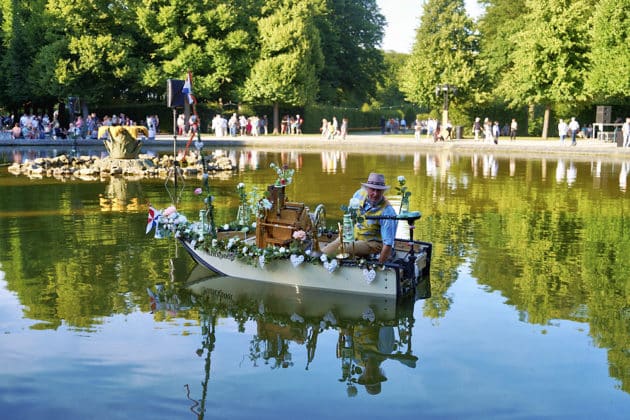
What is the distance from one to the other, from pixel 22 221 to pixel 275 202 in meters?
7.38

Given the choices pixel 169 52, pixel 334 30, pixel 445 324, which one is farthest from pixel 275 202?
pixel 334 30

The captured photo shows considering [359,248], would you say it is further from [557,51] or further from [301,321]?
[557,51]

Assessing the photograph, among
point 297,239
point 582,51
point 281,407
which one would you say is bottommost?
point 281,407

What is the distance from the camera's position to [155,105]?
2124 inches

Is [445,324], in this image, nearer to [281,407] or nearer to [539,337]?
[539,337]

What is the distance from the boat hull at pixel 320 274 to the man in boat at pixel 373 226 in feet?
0.78

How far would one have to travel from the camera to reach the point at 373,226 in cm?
980

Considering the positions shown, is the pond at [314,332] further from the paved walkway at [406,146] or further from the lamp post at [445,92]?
the lamp post at [445,92]

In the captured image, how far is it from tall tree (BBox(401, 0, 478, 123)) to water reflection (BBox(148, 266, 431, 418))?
3951cm

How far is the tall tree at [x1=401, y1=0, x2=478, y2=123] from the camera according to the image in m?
47.9

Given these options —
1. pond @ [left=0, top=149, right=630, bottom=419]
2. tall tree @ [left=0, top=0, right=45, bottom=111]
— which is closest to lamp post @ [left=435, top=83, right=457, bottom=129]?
tall tree @ [left=0, top=0, right=45, bottom=111]

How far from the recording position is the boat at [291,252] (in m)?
9.45

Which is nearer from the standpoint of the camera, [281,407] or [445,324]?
[281,407]

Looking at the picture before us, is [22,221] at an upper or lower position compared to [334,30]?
lower
